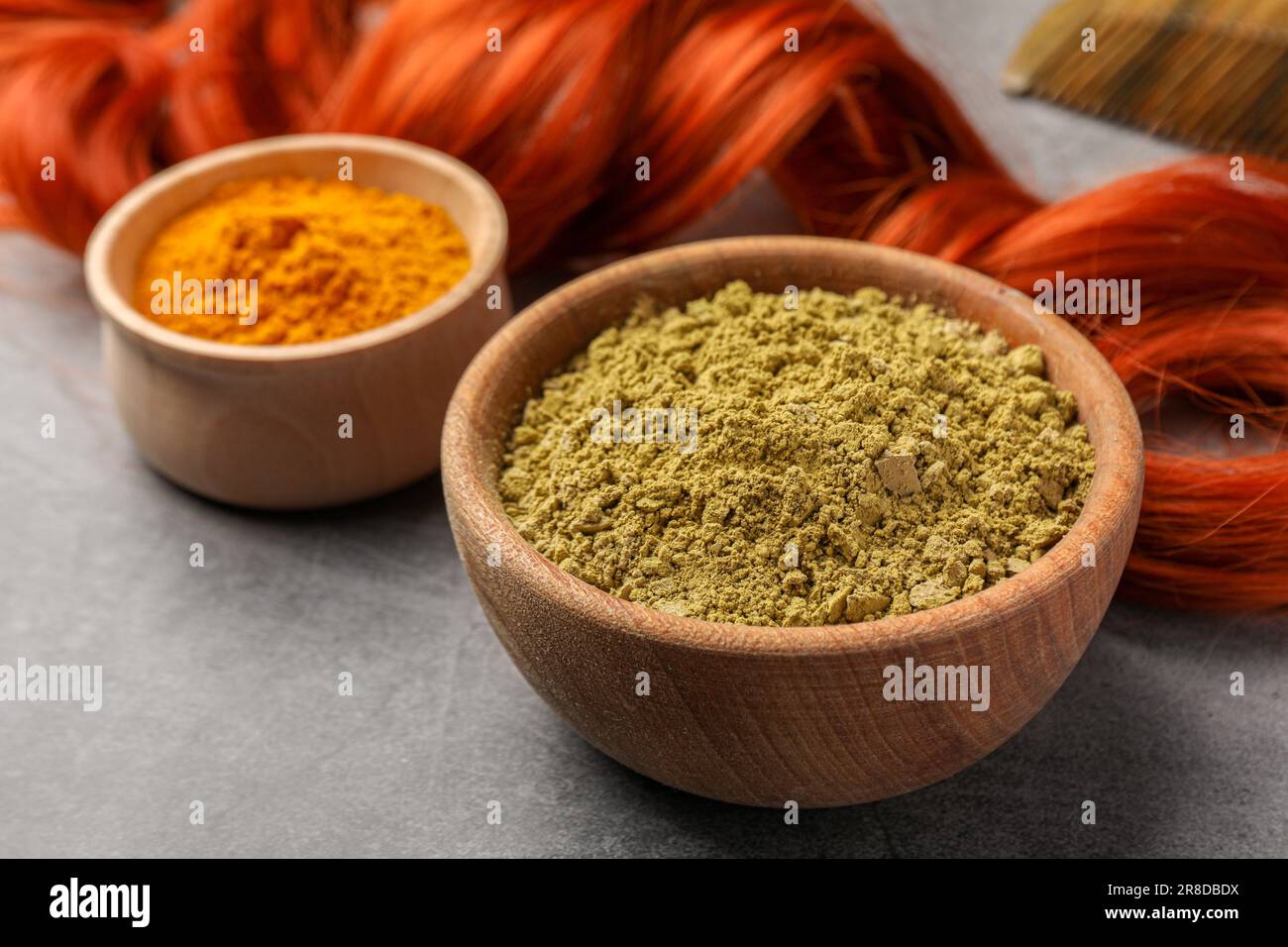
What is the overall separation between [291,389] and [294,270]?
103mm

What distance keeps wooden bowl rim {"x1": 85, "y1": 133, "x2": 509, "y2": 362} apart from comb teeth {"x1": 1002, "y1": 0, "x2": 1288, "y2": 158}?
24.1 inches

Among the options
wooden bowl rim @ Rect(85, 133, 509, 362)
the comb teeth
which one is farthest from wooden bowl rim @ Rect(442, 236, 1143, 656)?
the comb teeth

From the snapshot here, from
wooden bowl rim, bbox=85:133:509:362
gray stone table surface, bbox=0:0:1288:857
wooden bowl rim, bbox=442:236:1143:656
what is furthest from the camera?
wooden bowl rim, bbox=85:133:509:362

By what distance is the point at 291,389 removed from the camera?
2.86ft

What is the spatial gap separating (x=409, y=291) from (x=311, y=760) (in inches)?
13.4

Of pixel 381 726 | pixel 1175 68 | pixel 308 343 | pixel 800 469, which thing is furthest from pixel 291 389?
pixel 1175 68

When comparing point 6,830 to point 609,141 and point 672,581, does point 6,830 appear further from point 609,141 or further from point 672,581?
point 609,141

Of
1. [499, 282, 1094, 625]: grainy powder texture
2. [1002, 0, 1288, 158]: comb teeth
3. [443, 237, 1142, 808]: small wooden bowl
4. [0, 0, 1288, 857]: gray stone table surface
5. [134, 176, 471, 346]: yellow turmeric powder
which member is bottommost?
[0, 0, 1288, 857]: gray stone table surface

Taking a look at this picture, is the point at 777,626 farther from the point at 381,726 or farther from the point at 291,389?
the point at 291,389

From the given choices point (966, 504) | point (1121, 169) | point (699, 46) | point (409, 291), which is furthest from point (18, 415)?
point (1121, 169)

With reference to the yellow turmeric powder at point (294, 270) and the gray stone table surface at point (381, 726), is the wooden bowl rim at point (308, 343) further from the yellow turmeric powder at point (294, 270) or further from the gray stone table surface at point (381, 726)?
the gray stone table surface at point (381, 726)

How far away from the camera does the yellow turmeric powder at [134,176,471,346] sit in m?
0.92

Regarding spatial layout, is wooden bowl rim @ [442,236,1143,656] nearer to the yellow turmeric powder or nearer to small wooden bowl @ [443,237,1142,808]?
small wooden bowl @ [443,237,1142,808]

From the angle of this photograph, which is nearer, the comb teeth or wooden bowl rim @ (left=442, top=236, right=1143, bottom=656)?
wooden bowl rim @ (left=442, top=236, right=1143, bottom=656)
